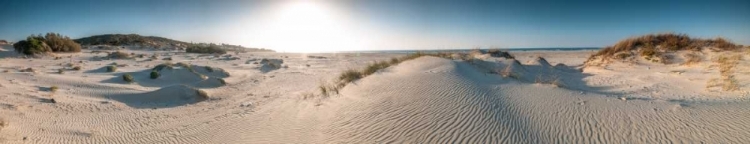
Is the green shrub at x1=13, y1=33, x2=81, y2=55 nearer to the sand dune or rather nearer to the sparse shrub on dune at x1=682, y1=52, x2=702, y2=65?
the sand dune

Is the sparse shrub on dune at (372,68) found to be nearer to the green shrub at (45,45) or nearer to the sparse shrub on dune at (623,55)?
the sparse shrub on dune at (623,55)

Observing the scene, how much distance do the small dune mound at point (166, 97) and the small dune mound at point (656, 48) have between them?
1477 cm

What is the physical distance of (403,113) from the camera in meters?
5.63

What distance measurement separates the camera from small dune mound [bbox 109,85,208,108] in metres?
9.46

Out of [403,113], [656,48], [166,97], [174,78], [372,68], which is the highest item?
[656,48]

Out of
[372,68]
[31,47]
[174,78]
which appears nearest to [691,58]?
[372,68]

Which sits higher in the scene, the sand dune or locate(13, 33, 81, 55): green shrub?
locate(13, 33, 81, 55): green shrub

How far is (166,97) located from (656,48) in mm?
17400

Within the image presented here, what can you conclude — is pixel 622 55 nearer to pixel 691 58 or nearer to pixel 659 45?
pixel 659 45

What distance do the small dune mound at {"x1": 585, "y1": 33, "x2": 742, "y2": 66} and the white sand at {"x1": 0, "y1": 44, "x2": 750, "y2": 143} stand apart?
10.3 feet

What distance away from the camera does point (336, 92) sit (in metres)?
8.23

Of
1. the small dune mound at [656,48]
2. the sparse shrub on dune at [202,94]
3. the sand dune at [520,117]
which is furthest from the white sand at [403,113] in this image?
the small dune mound at [656,48]

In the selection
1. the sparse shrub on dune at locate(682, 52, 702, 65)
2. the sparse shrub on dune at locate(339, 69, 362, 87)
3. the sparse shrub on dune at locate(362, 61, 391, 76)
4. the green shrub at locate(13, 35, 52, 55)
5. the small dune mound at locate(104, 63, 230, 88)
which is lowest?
the small dune mound at locate(104, 63, 230, 88)

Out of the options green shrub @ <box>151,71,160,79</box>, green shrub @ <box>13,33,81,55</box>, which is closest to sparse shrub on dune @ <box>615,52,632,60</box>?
green shrub @ <box>151,71,160,79</box>
